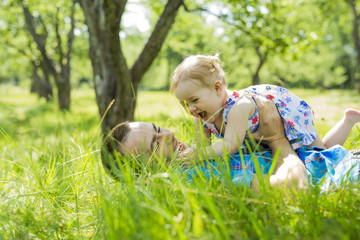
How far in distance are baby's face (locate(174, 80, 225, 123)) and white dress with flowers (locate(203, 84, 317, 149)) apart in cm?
10

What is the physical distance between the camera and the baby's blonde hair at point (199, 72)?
219 cm

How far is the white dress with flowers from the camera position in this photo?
2234 millimetres

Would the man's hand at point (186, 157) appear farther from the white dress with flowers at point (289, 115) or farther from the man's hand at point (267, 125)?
the man's hand at point (267, 125)

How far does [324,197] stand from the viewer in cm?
135

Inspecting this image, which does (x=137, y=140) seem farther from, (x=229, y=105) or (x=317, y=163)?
(x=317, y=163)

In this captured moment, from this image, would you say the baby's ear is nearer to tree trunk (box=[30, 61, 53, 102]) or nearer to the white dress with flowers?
the white dress with flowers

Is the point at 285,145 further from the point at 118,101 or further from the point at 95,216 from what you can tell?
the point at 118,101

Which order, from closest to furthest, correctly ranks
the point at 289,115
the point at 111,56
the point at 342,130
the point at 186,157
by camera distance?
1. the point at 186,157
2. the point at 289,115
3. the point at 342,130
4. the point at 111,56

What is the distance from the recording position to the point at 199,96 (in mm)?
2170

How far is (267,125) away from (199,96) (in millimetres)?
604

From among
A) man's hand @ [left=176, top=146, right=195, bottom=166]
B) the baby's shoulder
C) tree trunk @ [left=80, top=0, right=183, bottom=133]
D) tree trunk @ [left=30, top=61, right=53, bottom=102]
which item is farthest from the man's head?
tree trunk @ [left=30, top=61, right=53, bottom=102]

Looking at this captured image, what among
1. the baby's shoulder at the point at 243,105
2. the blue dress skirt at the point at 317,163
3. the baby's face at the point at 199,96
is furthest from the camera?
the baby's face at the point at 199,96

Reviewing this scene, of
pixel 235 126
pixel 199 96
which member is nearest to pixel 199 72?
pixel 199 96

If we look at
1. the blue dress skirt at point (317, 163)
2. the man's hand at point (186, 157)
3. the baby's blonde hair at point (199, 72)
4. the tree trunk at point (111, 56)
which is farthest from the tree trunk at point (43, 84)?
the blue dress skirt at point (317, 163)
